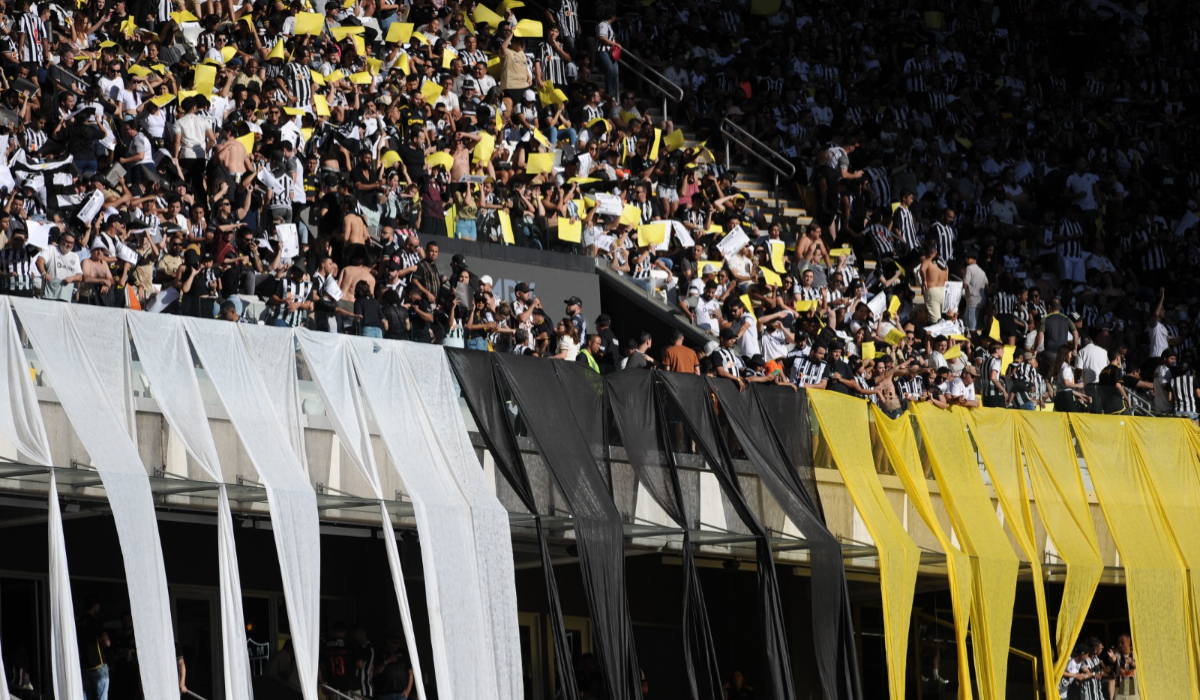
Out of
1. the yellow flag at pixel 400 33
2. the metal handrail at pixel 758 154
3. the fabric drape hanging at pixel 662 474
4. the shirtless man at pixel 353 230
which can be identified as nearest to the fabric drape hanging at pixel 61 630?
the fabric drape hanging at pixel 662 474

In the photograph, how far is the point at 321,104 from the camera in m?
23.2

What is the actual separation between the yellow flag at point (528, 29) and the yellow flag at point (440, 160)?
4.60m

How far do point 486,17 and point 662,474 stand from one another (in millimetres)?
11362

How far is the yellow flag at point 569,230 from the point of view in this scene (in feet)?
77.7

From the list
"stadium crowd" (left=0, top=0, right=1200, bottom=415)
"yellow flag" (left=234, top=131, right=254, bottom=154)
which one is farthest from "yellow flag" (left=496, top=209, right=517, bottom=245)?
"yellow flag" (left=234, top=131, right=254, bottom=154)

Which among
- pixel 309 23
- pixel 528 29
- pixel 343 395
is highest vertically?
pixel 528 29

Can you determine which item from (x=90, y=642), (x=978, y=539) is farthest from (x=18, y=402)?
(x=978, y=539)

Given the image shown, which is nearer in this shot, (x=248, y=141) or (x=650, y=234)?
(x=248, y=141)

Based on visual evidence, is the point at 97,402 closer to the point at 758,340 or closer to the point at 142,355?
the point at 142,355

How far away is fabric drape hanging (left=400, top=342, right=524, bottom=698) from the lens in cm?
1652

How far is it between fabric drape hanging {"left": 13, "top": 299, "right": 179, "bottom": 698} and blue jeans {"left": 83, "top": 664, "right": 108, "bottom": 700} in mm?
2042

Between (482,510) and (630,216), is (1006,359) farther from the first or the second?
(482,510)

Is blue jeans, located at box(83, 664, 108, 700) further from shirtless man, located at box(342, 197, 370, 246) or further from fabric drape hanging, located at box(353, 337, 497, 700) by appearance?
shirtless man, located at box(342, 197, 370, 246)

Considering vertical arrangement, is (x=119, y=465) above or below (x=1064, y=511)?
above
